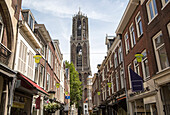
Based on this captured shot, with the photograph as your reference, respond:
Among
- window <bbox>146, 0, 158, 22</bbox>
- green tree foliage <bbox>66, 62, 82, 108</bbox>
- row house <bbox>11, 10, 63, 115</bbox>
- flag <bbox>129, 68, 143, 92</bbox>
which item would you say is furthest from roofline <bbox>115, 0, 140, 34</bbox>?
green tree foliage <bbox>66, 62, 82, 108</bbox>

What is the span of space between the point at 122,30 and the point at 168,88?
28.5 feet

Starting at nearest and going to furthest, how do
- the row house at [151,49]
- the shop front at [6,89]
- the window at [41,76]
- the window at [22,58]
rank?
the shop front at [6,89], the row house at [151,49], the window at [22,58], the window at [41,76]

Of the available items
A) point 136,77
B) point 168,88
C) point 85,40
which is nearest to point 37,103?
point 136,77

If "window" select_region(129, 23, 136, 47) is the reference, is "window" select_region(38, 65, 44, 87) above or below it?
below

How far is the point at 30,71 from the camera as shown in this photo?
39.3 feet

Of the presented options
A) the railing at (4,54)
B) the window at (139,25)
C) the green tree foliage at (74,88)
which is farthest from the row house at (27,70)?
the green tree foliage at (74,88)

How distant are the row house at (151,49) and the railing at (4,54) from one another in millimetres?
7872

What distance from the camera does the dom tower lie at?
7706cm

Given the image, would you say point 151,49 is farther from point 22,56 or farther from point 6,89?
point 6,89

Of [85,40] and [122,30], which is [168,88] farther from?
[85,40]

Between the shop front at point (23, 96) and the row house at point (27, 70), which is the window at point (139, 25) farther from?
the shop front at point (23, 96)

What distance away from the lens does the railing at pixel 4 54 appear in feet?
24.8

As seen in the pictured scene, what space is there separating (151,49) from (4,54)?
8.09 meters

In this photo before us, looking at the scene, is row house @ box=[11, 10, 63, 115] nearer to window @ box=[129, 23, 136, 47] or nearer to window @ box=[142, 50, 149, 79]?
window @ box=[142, 50, 149, 79]
